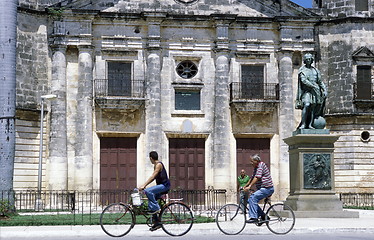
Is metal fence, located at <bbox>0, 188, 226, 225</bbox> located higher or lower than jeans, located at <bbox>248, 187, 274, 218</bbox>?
lower

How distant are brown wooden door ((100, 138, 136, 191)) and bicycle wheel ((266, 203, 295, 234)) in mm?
16409

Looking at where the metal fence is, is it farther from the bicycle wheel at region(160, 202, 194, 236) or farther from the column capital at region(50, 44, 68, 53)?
the bicycle wheel at region(160, 202, 194, 236)

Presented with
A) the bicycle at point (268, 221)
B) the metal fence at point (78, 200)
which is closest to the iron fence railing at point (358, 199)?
the metal fence at point (78, 200)

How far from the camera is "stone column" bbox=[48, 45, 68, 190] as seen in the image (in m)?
31.2

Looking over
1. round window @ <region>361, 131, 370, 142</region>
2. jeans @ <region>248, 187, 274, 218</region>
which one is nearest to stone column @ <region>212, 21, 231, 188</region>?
round window @ <region>361, 131, 370, 142</region>

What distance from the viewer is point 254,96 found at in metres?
33.1

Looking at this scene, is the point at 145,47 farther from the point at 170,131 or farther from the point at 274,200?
the point at 274,200

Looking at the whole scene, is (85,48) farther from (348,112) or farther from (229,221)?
(229,221)

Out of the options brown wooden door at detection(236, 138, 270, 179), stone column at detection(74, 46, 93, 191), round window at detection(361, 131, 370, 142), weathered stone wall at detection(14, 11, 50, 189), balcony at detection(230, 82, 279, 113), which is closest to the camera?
weathered stone wall at detection(14, 11, 50, 189)

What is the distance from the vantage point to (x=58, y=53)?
105 ft

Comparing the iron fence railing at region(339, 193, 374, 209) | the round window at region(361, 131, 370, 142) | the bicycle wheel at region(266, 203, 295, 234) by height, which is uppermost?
the round window at region(361, 131, 370, 142)

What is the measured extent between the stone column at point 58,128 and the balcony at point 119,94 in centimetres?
165

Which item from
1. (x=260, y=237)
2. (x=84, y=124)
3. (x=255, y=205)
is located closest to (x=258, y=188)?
(x=255, y=205)

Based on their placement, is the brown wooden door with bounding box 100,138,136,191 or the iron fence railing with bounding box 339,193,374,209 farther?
the brown wooden door with bounding box 100,138,136,191
